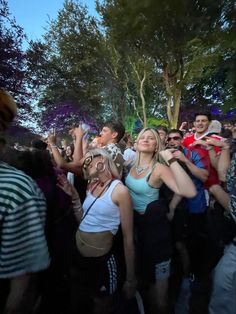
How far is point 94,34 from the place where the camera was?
86.3 ft

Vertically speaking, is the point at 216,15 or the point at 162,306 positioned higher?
the point at 216,15

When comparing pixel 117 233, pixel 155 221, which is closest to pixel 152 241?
pixel 155 221

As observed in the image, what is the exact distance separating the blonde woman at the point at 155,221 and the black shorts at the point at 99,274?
367 millimetres

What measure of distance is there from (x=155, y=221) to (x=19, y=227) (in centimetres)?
162

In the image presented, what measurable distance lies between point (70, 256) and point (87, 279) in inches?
9.0

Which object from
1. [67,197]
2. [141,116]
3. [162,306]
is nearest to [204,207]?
[162,306]

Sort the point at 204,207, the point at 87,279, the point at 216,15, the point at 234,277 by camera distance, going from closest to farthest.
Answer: the point at 234,277
the point at 87,279
the point at 216,15
the point at 204,207

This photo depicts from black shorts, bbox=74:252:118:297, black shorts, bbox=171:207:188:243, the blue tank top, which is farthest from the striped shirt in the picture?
black shorts, bbox=171:207:188:243

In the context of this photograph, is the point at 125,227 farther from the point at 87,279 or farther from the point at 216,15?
the point at 216,15

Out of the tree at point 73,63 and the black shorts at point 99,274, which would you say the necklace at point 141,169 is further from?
the tree at point 73,63

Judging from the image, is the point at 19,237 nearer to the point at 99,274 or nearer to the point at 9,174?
the point at 9,174

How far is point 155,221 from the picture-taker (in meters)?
2.76

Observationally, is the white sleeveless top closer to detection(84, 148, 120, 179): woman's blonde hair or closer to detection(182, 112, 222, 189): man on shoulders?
detection(84, 148, 120, 179): woman's blonde hair

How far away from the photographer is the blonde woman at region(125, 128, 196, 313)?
2678 millimetres
